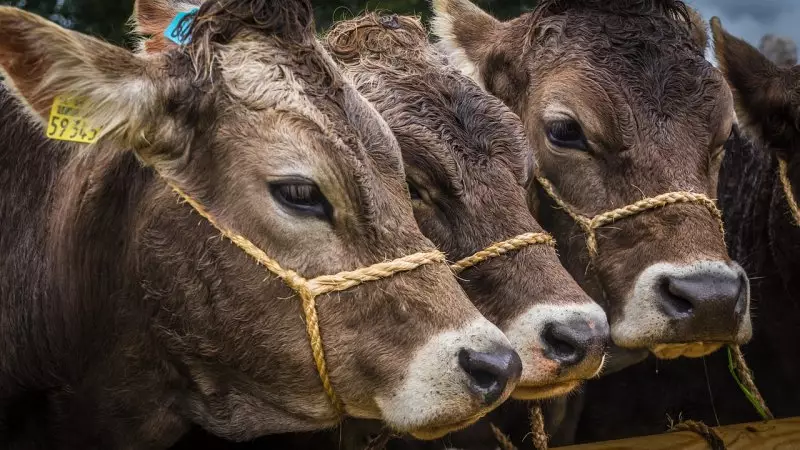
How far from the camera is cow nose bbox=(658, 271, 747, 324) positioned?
12.1 feet

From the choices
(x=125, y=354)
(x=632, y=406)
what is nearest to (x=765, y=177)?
(x=632, y=406)

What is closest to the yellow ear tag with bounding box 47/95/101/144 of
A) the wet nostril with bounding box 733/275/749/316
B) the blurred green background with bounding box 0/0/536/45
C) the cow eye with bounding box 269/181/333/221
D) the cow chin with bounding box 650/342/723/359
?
the cow eye with bounding box 269/181/333/221

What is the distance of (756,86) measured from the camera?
516 cm

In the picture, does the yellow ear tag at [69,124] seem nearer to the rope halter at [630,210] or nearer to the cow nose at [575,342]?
the cow nose at [575,342]

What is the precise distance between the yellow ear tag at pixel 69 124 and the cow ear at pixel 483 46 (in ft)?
6.73

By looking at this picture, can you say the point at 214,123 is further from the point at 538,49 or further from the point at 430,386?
the point at 538,49

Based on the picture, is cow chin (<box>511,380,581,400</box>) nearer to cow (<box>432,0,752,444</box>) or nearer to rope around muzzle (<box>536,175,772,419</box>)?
cow (<box>432,0,752,444</box>)

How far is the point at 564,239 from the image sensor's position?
4.27m

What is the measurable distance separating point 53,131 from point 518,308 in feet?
5.82

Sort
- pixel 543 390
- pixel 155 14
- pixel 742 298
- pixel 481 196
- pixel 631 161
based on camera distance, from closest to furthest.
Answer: pixel 543 390, pixel 481 196, pixel 742 298, pixel 631 161, pixel 155 14

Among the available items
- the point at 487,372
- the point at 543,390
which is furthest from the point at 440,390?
the point at 543,390

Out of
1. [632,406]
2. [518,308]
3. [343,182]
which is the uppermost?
[343,182]

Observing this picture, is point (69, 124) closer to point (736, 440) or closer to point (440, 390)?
point (440, 390)

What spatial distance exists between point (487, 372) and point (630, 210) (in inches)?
59.1
